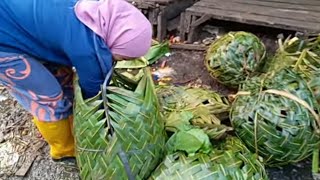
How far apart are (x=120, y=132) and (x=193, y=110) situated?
0.56 meters

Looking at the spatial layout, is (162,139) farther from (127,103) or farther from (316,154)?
(316,154)

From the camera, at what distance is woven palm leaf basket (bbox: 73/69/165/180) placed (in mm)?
2004

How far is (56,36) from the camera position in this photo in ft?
6.83

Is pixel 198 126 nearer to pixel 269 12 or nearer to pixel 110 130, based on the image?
pixel 110 130

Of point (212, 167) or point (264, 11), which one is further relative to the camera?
point (264, 11)

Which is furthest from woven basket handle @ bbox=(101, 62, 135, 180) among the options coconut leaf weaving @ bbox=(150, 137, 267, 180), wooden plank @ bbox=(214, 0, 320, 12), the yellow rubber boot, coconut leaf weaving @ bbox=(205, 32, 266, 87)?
wooden plank @ bbox=(214, 0, 320, 12)

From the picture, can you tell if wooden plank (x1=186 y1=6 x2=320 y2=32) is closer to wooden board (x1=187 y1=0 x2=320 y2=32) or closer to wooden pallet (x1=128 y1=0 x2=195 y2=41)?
wooden board (x1=187 y1=0 x2=320 y2=32)

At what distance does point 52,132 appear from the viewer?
2.44 m

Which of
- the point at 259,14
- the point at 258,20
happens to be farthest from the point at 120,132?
the point at 259,14

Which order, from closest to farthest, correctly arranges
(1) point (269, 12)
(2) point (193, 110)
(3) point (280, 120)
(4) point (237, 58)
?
1. (3) point (280, 120)
2. (2) point (193, 110)
3. (4) point (237, 58)
4. (1) point (269, 12)

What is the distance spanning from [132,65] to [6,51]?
0.58 m

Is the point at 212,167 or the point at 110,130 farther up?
the point at 110,130

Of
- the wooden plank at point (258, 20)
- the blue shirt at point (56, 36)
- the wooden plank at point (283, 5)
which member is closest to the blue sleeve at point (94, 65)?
the blue shirt at point (56, 36)

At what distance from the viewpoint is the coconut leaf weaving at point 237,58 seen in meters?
2.92
